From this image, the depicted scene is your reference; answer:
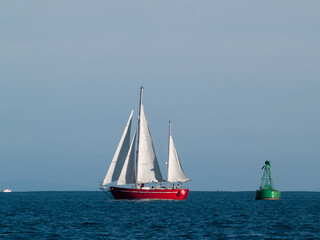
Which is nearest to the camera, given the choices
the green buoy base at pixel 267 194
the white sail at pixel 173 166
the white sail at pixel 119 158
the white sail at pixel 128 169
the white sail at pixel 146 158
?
the white sail at pixel 119 158

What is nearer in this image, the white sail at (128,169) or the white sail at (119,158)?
the white sail at (119,158)

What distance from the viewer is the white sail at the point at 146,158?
108062 mm

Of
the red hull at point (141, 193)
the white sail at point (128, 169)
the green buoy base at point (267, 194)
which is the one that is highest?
the white sail at point (128, 169)

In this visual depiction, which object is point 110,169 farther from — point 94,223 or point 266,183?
point 266,183

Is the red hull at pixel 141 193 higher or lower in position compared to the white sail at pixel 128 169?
lower

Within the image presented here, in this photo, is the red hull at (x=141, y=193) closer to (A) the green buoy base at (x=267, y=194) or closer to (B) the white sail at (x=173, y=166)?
(B) the white sail at (x=173, y=166)

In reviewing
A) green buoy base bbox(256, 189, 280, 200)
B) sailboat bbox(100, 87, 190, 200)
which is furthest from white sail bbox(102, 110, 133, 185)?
green buoy base bbox(256, 189, 280, 200)

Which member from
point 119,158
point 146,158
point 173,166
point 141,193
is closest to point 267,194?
point 173,166

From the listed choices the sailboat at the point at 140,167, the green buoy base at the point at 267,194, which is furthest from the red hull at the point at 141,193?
the green buoy base at the point at 267,194

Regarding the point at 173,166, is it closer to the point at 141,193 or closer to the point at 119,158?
the point at 141,193

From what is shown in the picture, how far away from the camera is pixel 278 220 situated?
74062 millimetres

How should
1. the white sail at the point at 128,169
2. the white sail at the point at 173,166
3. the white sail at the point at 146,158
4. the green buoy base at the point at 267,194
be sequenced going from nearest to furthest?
1. the white sail at the point at 128,169
2. the white sail at the point at 146,158
3. the white sail at the point at 173,166
4. the green buoy base at the point at 267,194

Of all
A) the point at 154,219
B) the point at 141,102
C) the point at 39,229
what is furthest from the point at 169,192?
the point at 39,229

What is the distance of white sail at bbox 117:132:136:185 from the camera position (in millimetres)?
106625
